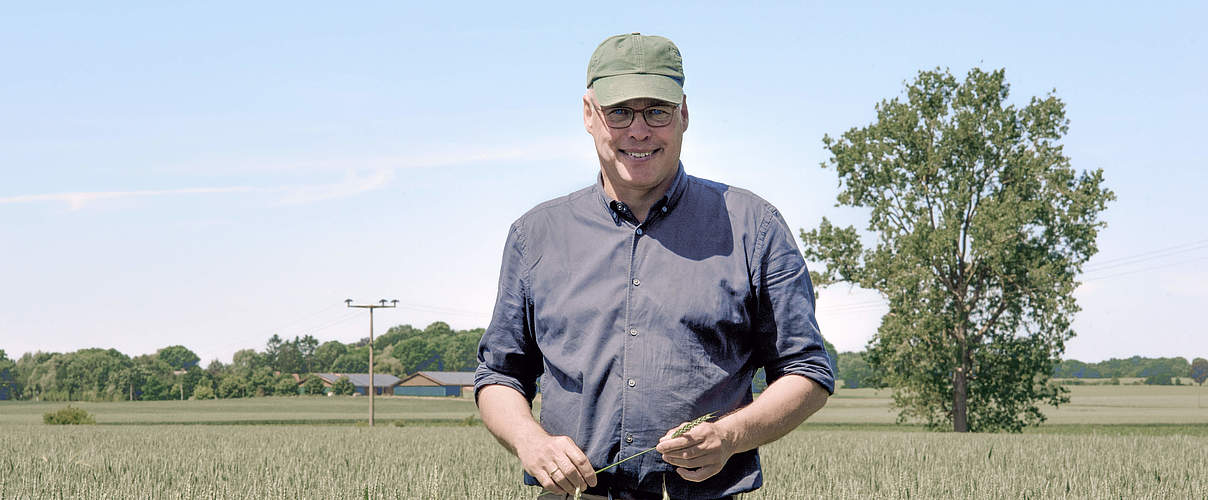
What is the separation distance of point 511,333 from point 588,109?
1.82 ft

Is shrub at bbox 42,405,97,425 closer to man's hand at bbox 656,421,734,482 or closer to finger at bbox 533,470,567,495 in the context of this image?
finger at bbox 533,470,567,495

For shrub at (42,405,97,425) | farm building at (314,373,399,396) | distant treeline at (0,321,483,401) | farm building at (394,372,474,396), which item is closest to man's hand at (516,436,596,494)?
shrub at (42,405,97,425)

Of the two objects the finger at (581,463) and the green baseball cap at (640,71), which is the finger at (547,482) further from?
the green baseball cap at (640,71)

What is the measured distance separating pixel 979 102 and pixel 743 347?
36.1 metres

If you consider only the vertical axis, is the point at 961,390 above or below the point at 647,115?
below

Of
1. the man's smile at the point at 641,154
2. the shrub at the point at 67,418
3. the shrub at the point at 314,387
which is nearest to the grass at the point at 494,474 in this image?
the man's smile at the point at 641,154

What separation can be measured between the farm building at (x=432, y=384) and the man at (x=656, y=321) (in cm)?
12108

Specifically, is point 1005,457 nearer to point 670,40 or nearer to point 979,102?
point 670,40

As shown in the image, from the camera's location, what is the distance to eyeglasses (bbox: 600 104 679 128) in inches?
86.9

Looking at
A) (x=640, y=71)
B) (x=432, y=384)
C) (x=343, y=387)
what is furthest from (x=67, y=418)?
(x=432, y=384)

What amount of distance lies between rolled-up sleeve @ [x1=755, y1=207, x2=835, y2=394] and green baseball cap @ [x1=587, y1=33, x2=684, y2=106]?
0.37 m

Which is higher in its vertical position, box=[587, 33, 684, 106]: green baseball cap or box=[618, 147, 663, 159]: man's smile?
box=[587, 33, 684, 106]: green baseball cap

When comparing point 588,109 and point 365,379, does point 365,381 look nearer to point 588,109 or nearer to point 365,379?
point 365,379

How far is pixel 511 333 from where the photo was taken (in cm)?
239
